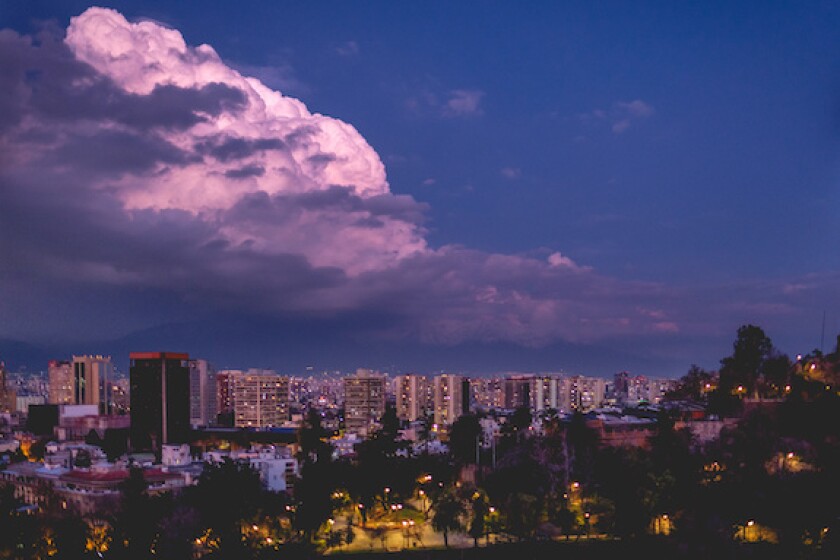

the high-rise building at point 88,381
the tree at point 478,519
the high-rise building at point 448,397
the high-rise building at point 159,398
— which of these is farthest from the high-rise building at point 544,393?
the tree at point 478,519

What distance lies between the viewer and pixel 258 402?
51438 millimetres

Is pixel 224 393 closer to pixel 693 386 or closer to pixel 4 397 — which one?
pixel 4 397

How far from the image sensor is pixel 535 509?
551 inches

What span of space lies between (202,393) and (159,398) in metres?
12.5

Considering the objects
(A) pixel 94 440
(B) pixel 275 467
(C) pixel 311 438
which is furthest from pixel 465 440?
(A) pixel 94 440

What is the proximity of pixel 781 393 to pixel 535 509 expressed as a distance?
908cm

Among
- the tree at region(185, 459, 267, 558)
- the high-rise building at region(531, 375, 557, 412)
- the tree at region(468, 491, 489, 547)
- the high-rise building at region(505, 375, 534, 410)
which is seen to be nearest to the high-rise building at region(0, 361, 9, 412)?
the high-rise building at region(505, 375, 534, 410)

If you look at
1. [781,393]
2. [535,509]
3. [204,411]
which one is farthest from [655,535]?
[204,411]

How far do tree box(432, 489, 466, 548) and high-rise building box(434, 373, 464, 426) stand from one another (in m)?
30.9

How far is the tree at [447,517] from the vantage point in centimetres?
1379

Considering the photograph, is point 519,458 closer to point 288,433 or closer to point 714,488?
point 714,488

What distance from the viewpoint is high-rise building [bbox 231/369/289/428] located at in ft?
169

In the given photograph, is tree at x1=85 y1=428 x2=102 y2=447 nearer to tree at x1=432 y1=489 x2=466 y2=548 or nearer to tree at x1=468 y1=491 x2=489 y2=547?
tree at x1=432 y1=489 x2=466 y2=548

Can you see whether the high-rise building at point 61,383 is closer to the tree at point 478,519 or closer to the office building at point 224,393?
the office building at point 224,393
